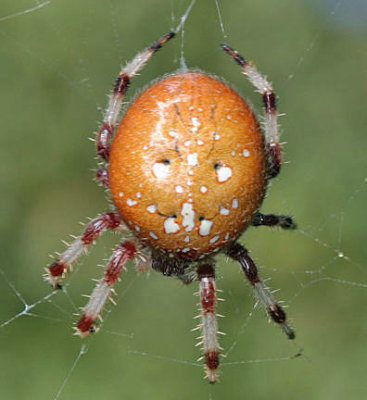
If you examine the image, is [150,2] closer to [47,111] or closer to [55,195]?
[47,111]

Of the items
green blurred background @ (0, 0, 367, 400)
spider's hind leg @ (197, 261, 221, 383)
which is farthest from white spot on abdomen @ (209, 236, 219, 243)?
green blurred background @ (0, 0, 367, 400)

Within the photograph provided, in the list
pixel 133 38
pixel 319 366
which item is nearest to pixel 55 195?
pixel 133 38

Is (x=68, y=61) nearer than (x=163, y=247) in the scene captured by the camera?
No

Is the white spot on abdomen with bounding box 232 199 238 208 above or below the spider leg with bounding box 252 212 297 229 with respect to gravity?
above

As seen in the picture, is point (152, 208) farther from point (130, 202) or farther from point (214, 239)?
point (214, 239)

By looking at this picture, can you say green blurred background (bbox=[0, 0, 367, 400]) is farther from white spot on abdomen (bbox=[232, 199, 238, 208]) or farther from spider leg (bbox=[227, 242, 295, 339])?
white spot on abdomen (bbox=[232, 199, 238, 208])

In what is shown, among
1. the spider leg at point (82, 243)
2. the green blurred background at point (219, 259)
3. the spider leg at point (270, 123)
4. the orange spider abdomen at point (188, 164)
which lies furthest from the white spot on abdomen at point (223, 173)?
the green blurred background at point (219, 259)

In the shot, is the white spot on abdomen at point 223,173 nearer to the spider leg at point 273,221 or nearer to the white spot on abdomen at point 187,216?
the white spot on abdomen at point 187,216
